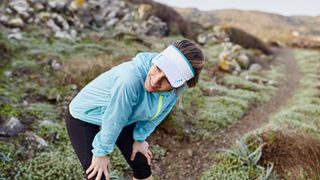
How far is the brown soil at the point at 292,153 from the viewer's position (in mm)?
4348

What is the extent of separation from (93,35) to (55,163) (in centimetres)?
967

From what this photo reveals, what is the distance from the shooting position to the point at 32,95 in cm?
667

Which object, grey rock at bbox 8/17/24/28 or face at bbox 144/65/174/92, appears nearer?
face at bbox 144/65/174/92

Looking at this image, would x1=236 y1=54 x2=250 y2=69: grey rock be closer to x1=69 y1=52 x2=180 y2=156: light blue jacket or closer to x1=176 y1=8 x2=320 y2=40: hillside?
x1=69 y1=52 x2=180 y2=156: light blue jacket

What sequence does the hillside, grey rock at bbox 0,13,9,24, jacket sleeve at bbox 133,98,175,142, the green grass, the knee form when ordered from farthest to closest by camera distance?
the hillside → grey rock at bbox 0,13,9,24 → the green grass → the knee → jacket sleeve at bbox 133,98,175,142

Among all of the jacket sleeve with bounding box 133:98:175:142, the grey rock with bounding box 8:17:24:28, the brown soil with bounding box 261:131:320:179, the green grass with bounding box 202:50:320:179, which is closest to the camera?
the jacket sleeve with bounding box 133:98:175:142

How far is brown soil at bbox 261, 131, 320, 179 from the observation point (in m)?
4.35

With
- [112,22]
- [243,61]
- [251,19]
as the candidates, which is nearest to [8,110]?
[243,61]

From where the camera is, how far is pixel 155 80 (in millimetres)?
2094

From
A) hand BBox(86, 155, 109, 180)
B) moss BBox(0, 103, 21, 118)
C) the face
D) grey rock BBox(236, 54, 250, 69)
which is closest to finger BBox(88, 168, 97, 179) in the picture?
hand BBox(86, 155, 109, 180)

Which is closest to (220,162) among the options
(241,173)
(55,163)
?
(241,173)

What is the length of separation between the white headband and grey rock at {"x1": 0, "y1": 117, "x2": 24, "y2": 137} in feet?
11.5

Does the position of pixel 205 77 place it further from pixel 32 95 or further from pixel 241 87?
pixel 32 95

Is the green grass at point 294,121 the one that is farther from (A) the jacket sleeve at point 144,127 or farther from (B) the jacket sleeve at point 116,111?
(B) the jacket sleeve at point 116,111
